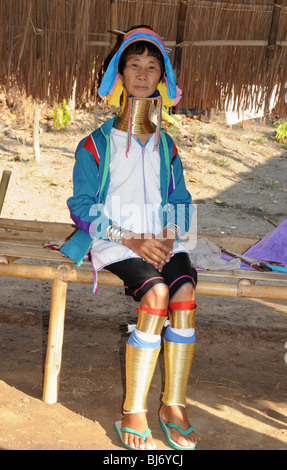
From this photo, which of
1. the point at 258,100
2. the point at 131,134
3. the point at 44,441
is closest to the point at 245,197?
the point at 258,100

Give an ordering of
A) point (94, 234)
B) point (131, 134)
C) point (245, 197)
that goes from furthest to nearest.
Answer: point (245, 197)
point (131, 134)
point (94, 234)

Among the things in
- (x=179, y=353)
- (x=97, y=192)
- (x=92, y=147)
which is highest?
(x=92, y=147)

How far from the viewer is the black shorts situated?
9.22 feet

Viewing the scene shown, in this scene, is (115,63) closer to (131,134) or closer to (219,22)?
(131,134)

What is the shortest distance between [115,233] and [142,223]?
24cm

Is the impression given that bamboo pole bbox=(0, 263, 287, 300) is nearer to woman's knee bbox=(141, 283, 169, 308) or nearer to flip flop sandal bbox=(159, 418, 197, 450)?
woman's knee bbox=(141, 283, 169, 308)

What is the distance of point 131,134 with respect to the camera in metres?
3.23

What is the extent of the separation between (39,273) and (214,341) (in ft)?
5.39

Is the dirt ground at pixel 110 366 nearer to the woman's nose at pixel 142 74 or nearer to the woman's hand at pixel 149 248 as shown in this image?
the woman's hand at pixel 149 248

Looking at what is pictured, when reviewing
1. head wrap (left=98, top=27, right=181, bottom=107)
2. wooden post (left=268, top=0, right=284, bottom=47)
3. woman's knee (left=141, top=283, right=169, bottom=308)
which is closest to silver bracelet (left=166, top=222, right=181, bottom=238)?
woman's knee (left=141, top=283, right=169, bottom=308)

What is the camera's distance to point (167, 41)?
4.01 metres

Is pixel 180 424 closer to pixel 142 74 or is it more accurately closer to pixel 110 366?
pixel 110 366

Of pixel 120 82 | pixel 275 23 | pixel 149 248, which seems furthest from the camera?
pixel 275 23

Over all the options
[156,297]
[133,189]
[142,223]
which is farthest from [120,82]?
[156,297]
